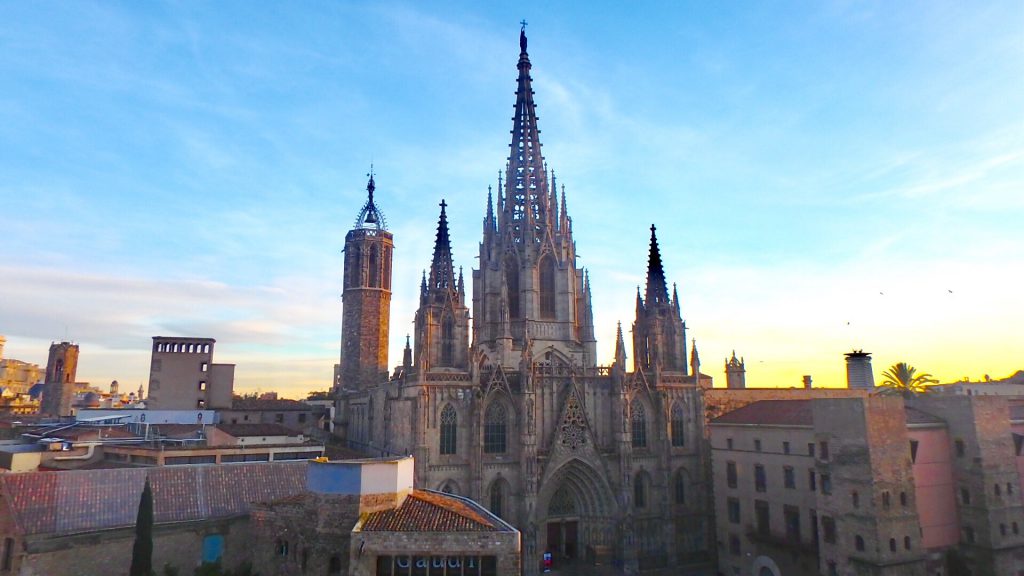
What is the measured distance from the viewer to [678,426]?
4762 cm

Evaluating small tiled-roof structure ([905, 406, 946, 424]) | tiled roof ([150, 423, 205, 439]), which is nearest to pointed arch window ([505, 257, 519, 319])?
tiled roof ([150, 423, 205, 439])

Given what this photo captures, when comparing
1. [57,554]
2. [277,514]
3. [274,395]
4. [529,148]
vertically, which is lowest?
[57,554]

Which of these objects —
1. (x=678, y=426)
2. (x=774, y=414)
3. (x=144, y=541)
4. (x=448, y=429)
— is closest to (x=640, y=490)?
(x=678, y=426)

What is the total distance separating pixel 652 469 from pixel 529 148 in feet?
92.3

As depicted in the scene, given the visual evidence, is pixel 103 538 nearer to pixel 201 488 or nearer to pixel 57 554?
pixel 57 554

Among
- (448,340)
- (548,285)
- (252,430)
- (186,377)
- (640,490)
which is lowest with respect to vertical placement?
(640,490)

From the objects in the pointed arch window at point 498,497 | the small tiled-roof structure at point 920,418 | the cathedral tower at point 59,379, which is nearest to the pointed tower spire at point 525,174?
the pointed arch window at point 498,497

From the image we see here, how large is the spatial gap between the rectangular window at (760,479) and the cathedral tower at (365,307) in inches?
1580

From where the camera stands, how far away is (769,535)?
3922cm

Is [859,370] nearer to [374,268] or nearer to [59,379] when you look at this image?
[374,268]

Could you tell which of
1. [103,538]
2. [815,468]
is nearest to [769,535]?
[815,468]

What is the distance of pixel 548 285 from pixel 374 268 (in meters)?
27.3

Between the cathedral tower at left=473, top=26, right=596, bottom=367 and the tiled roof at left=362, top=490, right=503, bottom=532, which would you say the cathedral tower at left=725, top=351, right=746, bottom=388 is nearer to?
the cathedral tower at left=473, top=26, right=596, bottom=367

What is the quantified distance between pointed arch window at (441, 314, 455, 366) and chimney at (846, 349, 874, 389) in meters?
37.4
